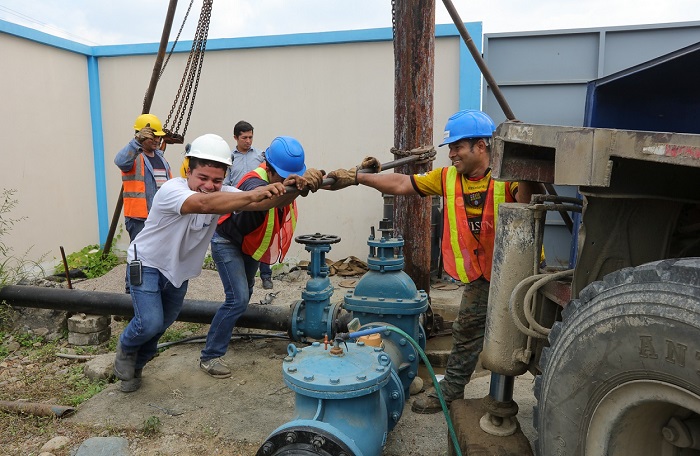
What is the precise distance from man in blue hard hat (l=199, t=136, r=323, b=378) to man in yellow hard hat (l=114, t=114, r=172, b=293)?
1773mm

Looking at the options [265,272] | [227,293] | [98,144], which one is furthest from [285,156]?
[98,144]

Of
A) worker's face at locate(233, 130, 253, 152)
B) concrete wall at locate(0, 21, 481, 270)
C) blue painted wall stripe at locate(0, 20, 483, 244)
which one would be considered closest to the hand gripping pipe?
worker's face at locate(233, 130, 253, 152)

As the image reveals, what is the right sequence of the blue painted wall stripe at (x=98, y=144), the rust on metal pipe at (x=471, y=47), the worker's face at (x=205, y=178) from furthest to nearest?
1. the blue painted wall stripe at (x=98, y=144)
2. the rust on metal pipe at (x=471, y=47)
3. the worker's face at (x=205, y=178)

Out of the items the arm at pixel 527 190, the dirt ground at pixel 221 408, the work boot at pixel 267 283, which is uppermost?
the arm at pixel 527 190

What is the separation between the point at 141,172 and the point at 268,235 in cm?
223

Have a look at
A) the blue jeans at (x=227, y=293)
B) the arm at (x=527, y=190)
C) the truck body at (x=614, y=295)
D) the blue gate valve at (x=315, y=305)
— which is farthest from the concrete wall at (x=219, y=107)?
the truck body at (x=614, y=295)

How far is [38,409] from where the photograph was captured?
3.33m

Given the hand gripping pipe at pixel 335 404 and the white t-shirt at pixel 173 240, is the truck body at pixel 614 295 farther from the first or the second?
the white t-shirt at pixel 173 240

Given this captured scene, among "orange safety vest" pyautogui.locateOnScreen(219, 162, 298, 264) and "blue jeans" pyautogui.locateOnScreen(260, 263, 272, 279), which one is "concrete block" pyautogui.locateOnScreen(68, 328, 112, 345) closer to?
"orange safety vest" pyautogui.locateOnScreen(219, 162, 298, 264)

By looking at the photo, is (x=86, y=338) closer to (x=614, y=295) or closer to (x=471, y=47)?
(x=471, y=47)

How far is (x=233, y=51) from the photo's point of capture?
7676 mm

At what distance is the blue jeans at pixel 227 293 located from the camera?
12.4 feet

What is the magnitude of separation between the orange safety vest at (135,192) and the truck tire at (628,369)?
14.7 feet

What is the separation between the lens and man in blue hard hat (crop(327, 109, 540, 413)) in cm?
301
